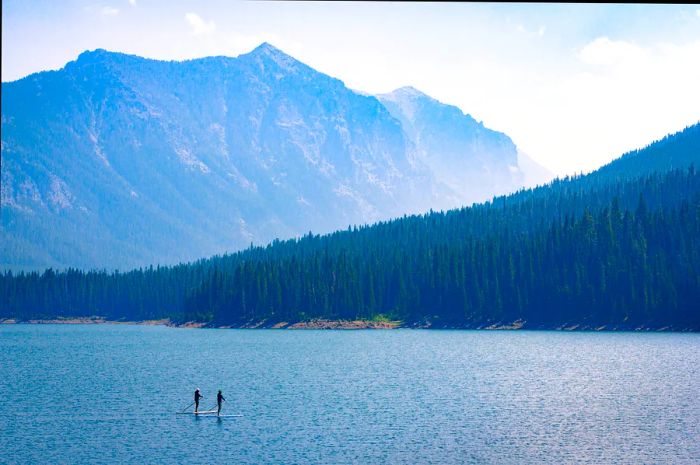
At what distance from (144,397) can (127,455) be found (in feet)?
90.0

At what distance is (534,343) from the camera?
142000 mm

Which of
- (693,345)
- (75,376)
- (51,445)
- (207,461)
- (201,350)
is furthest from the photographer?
(201,350)

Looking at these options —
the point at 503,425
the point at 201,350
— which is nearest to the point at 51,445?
the point at 503,425

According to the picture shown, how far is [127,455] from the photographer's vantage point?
52.5 metres

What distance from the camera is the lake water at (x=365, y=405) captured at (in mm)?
53469

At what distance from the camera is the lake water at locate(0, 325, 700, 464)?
53.5 metres

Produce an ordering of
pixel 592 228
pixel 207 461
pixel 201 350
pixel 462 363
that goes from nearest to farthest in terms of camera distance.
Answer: pixel 207 461 → pixel 462 363 → pixel 201 350 → pixel 592 228

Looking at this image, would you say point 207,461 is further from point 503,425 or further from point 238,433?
point 503,425

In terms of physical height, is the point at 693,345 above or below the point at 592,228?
below

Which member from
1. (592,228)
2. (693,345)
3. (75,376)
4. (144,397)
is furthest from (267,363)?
(592,228)

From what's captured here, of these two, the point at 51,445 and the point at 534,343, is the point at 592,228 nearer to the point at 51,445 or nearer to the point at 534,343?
the point at 534,343

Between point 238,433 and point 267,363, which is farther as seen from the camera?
point 267,363

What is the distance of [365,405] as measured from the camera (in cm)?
7294

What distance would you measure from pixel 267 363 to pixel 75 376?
26918 mm
